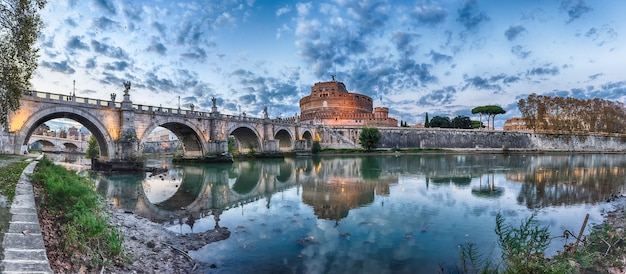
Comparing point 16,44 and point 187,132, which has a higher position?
point 16,44

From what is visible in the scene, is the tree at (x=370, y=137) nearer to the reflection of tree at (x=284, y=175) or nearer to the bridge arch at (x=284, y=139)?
the bridge arch at (x=284, y=139)

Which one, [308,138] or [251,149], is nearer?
[251,149]

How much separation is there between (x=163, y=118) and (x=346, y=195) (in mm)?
25031

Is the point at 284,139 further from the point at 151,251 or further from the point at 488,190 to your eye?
the point at 151,251

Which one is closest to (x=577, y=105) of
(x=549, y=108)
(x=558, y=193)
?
(x=549, y=108)

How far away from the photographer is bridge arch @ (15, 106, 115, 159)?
75.4 ft

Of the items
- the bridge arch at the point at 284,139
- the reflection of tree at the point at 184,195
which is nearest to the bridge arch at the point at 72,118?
the reflection of tree at the point at 184,195

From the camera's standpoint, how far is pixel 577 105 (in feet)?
230

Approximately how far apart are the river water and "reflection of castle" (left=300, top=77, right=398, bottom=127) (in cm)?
5831

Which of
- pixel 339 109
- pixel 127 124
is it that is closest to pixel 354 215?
pixel 127 124

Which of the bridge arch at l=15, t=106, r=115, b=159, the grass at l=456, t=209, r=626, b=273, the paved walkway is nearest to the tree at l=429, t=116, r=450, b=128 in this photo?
the bridge arch at l=15, t=106, r=115, b=159

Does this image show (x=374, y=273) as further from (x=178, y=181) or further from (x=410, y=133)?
(x=410, y=133)

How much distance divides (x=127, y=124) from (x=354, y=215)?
25.6 m

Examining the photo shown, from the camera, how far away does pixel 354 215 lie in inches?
471
